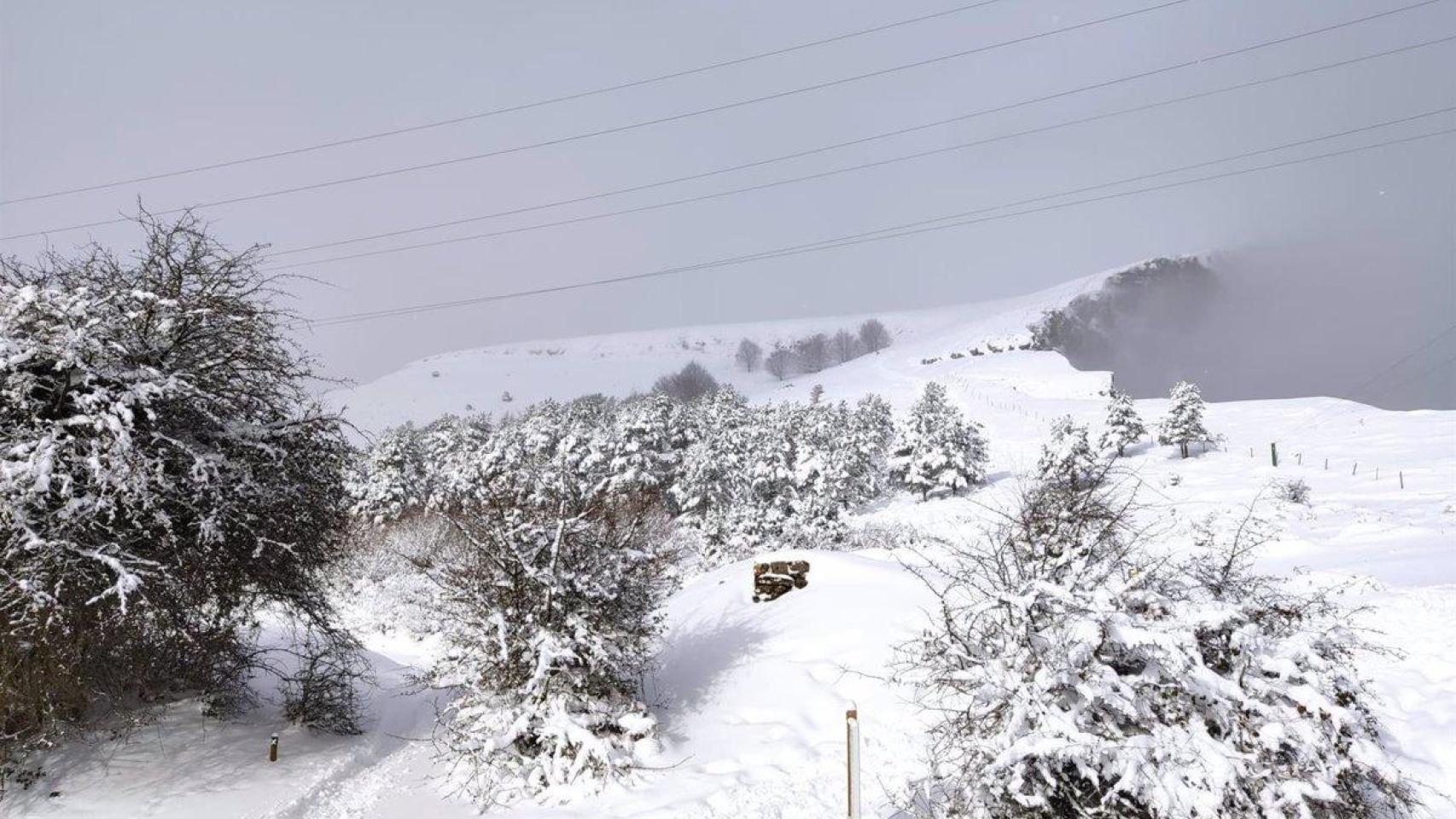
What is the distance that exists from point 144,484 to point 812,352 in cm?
17876

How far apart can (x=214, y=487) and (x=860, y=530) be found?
28371 mm

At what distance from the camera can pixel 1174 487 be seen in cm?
3778

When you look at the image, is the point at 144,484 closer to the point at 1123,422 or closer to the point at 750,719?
the point at 750,719

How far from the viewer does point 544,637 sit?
8.89 m

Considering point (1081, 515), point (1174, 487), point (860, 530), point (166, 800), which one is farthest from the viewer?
point (1174, 487)

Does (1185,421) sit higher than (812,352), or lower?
lower

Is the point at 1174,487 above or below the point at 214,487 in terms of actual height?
below

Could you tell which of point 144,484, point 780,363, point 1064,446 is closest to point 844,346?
point 780,363

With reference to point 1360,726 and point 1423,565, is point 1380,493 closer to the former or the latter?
point 1423,565

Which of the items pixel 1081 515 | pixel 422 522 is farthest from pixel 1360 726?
pixel 422 522

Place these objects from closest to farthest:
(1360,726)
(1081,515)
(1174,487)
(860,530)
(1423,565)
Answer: (1360,726), (1081,515), (1423,565), (860,530), (1174,487)

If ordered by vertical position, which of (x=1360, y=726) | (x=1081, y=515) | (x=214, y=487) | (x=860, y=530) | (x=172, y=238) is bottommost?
(x=860, y=530)

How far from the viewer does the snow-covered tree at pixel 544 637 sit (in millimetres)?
8570

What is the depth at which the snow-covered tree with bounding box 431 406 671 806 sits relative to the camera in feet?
28.1
